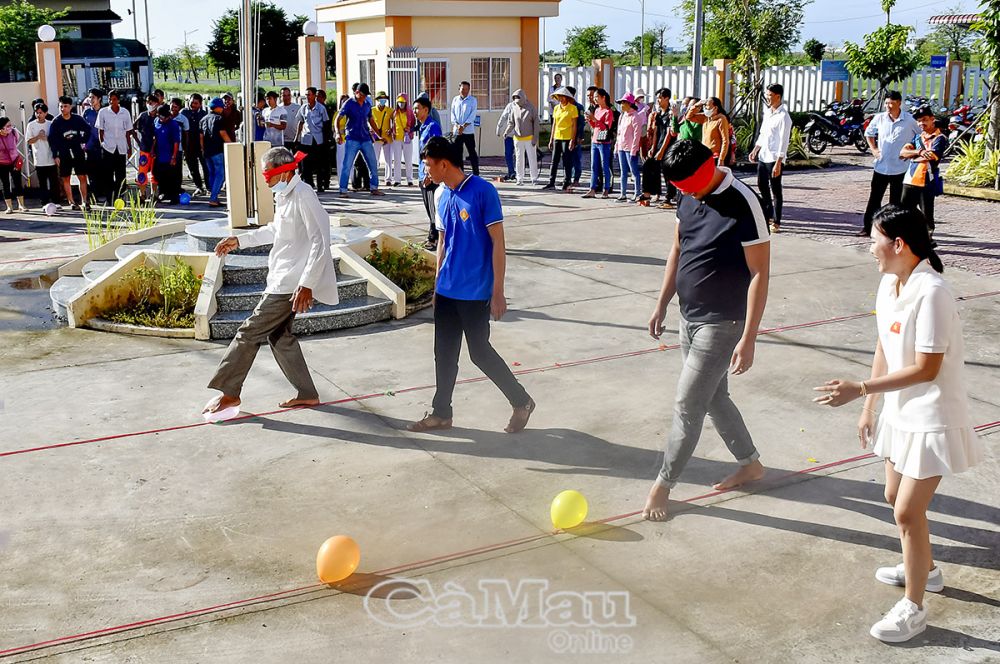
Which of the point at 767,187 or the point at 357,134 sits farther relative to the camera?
the point at 357,134

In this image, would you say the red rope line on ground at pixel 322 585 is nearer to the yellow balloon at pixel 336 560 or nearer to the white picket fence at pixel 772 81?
the yellow balloon at pixel 336 560

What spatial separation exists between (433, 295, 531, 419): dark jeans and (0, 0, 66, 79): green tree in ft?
114

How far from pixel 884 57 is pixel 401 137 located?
1817 cm

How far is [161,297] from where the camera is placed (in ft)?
31.0

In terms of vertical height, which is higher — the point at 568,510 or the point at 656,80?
the point at 656,80

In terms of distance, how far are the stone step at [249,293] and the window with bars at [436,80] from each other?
1449 centimetres

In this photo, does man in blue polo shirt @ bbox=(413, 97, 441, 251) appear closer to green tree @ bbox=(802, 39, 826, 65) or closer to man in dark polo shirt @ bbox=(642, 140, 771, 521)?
man in dark polo shirt @ bbox=(642, 140, 771, 521)

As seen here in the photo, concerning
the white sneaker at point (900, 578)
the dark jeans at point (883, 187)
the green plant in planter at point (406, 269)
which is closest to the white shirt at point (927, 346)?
the white sneaker at point (900, 578)

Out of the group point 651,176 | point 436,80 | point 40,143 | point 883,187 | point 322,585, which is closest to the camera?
point 322,585

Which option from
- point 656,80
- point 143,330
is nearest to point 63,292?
point 143,330

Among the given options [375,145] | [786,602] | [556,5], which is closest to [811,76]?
[556,5]

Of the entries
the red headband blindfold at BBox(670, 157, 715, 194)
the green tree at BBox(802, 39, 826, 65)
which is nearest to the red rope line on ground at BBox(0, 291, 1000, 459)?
the red headband blindfold at BBox(670, 157, 715, 194)

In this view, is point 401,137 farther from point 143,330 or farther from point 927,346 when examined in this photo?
point 927,346

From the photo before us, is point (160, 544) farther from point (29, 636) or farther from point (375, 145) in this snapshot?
point (375, 145)
